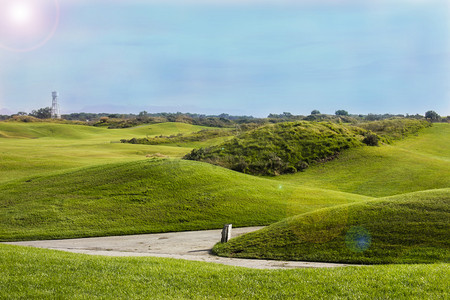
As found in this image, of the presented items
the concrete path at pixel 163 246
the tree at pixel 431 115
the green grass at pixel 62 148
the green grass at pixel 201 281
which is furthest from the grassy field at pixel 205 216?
the tree at pixel 431 115

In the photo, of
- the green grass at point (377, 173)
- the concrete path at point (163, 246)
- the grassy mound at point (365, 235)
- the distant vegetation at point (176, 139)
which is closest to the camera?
the grassy mound at point (365, 235)

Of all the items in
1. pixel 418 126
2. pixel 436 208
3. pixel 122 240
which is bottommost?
pixel 122 240

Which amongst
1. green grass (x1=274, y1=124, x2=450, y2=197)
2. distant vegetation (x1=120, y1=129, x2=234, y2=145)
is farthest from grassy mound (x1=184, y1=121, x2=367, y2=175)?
distant vegetation (x1=120, y1=129, x2=234, y2=145)

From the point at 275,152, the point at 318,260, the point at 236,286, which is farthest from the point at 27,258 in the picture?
the point at 275,152

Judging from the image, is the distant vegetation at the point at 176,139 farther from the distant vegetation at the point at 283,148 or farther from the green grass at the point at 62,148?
the distant vegetation at the point at 283,148

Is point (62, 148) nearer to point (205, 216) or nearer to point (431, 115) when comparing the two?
point (205, 216)

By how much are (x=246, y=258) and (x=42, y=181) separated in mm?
21773

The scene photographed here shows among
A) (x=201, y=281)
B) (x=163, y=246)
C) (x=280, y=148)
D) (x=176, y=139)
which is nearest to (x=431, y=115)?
(x=176, y=139)

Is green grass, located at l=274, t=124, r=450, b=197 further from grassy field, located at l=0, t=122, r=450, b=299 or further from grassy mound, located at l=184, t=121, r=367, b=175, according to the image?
grassy mound, located at l=184, t=121, r=367, b=175

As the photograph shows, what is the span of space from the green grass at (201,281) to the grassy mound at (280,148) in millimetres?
28890

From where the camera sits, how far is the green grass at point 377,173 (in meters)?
33.6

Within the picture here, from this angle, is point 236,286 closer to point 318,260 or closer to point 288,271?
point 288,271

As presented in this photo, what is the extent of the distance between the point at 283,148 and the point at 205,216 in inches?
953

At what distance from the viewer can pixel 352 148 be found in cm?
4703
